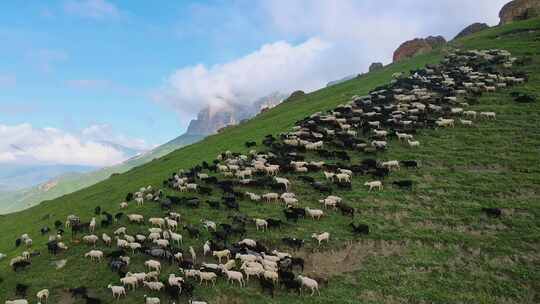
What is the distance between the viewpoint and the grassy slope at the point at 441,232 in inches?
814

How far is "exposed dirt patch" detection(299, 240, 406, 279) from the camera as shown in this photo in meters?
22.8

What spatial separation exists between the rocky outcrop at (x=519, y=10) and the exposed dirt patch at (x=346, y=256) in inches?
2977

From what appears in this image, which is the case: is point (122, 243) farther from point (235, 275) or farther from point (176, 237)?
point (235, 275)

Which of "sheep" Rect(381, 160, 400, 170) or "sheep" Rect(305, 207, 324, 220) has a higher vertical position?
"sheep" Rect(381, 160, 400, 170)

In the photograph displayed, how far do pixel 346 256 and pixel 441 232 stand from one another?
5.55 metres

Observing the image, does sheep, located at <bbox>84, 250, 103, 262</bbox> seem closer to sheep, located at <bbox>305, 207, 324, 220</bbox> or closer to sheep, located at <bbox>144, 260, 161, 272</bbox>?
sheep, located at <bbox>144, 260, 161, 272</bbox>

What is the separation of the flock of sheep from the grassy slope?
2.67 ft

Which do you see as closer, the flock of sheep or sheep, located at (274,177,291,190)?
the flock of sheep

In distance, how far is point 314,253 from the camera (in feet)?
79.6

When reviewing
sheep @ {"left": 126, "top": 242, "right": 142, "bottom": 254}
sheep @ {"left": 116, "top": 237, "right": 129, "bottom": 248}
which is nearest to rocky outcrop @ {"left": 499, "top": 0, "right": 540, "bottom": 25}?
sheep @ {"left": 126, "top": 242, "right": 142, "bottom": 254}

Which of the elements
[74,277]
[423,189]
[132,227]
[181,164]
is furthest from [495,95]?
[74,277]

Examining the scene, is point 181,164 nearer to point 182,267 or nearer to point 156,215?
point 156,215

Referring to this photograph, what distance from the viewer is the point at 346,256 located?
78.6 feet

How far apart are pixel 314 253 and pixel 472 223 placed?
29.9 feet
